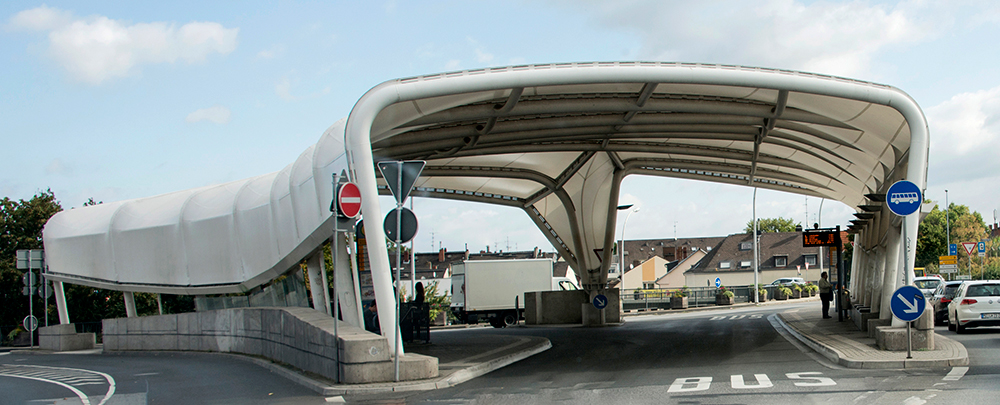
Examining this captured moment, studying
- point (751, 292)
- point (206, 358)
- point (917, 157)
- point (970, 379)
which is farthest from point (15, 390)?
point (751, 292)

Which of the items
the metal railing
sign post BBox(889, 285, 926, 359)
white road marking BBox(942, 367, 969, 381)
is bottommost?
the metal railing

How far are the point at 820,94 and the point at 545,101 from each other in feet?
17.1

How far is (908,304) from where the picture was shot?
12.0m

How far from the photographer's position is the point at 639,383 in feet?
35.1

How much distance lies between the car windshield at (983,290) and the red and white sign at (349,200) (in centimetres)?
1494

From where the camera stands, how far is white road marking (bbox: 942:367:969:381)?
1014 centimetres

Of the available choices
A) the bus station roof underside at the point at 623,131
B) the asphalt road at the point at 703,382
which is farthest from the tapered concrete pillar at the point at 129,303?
the asphalt road at the point at 703,382

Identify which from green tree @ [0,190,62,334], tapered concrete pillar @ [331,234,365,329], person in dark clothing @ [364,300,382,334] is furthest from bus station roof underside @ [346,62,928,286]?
green tree @ [0,190,62,334]

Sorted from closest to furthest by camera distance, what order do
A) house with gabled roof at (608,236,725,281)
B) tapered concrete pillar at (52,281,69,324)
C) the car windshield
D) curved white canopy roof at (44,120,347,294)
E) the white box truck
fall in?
curved white canopy roof at (44,120,347,294), the car windshield, tapered concrete pillar at (52,281,69,324), the white box truck, house with gabled roof at (608,236,725,281)

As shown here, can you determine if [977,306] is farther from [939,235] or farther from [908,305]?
[939,235]

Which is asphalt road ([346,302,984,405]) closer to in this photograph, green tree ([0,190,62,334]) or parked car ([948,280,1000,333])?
parked car ([948,280,1000,333])

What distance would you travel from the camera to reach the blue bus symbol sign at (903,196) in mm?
12430

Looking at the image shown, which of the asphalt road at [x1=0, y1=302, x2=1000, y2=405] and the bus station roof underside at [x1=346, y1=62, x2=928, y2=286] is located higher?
the bus station roof underside at [x1=346, y1=62, x2=928, y2=286]

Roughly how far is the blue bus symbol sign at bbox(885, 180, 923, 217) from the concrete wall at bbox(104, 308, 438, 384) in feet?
24.5
